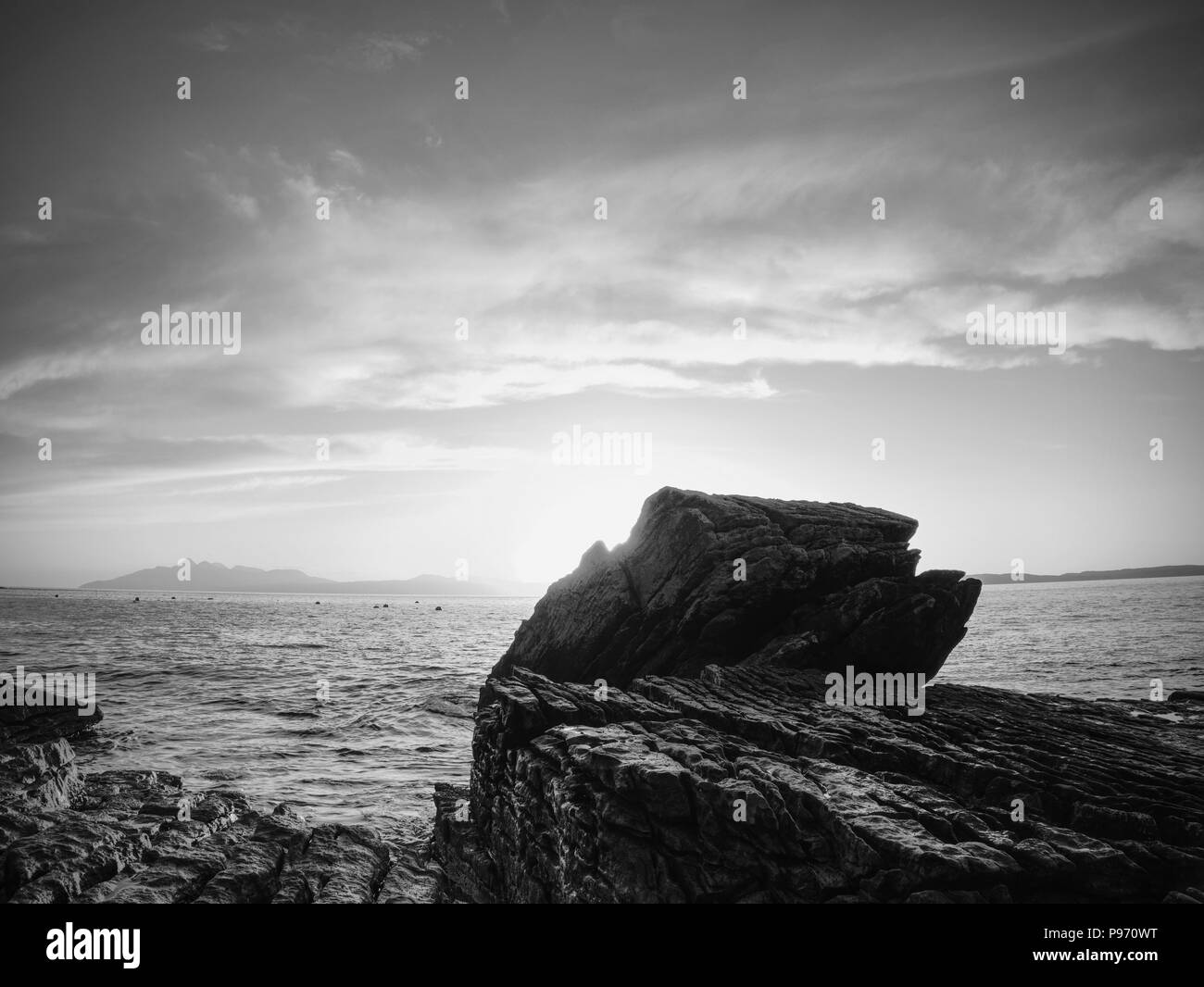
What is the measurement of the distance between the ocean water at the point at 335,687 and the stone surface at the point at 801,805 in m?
6.90

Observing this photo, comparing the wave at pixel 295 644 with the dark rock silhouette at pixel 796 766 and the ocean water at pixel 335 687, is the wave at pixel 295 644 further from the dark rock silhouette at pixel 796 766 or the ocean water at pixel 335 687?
the dark rock silhouette at pixel 796 766

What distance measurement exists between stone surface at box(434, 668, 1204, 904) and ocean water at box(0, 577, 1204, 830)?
6904mm

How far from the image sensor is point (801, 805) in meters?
12.6

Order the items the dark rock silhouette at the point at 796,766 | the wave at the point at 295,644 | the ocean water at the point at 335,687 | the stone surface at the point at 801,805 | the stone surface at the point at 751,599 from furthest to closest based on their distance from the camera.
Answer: the wave at the point at 295,644 → the stone surface at the point at 751,599 → the ocean water at the point at 335,687 → the dark rock silhouette at the point at 796,766 → the stone surface at the point at 801,805

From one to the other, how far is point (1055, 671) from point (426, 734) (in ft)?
149

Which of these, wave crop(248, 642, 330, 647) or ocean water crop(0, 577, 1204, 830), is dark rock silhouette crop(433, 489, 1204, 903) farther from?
wave crop(248, 642, 330, 647)

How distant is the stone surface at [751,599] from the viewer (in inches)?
1022

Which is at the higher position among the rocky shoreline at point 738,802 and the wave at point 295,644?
the rocky shoreline at point 738,802

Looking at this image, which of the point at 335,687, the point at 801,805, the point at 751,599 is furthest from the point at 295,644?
the point at 801,805

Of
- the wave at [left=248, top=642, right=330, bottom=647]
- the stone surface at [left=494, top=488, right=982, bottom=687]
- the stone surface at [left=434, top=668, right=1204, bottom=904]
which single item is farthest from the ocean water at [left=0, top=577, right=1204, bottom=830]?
the stone surface at [left=494, top=488, right=982, bottom=687]

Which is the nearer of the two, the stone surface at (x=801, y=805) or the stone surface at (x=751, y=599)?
the stone surface at (x=801, y=805)

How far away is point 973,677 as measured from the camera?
150ft

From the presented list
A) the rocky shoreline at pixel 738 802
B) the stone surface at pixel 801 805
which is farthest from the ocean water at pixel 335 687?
the stone surface at pixel 801 805
